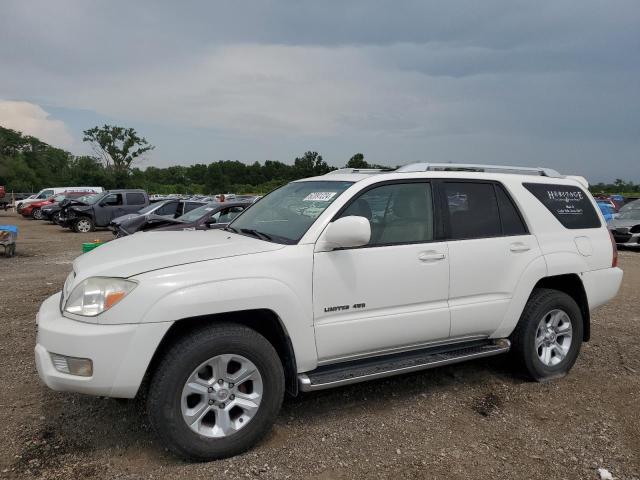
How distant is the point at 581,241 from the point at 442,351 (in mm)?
1728

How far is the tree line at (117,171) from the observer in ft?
230

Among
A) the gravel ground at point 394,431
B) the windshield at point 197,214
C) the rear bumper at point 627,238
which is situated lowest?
the rear bumper at point 627,238

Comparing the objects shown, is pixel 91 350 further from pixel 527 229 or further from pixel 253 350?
pixel 527 229

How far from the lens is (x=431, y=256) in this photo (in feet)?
11.7

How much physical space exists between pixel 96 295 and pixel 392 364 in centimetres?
194

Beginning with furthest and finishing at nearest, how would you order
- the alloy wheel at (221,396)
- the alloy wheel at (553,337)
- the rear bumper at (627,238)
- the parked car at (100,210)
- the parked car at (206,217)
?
the parked car at (100,210) < the rear bumper at (627,238) < the parked car at (206,217) < the alloy wheel at (553,337) < the alloy wheel at (221,396)

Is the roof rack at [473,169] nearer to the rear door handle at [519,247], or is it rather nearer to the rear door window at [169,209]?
the rear door handle at [519,247]

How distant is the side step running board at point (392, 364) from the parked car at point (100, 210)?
18694mm

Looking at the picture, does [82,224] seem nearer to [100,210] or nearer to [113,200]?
[100,210]

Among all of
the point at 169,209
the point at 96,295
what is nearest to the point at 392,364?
the point at 96,295

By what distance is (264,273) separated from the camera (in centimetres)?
302

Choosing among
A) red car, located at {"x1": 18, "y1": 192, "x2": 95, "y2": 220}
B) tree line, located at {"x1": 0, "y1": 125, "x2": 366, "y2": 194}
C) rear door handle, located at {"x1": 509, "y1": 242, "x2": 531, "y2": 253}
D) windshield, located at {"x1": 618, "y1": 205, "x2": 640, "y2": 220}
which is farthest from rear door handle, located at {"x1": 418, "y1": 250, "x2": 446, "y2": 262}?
tree line, located at {"x1": 0, "y1": 125, "x2": 366, "y2": 194}

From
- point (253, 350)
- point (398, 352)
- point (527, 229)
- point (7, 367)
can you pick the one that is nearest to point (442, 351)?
point (398, 352)

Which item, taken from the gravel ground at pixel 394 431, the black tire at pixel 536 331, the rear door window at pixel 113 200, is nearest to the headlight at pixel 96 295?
the gravel ground at pixel 394 431
